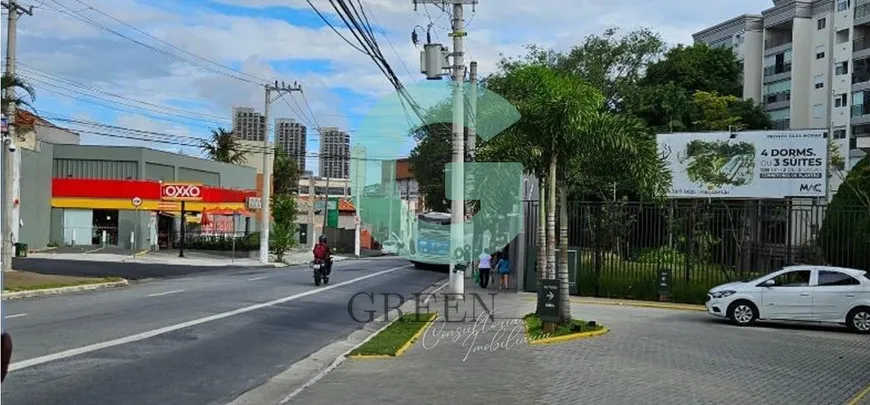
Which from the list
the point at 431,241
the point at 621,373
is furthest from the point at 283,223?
the point at 621,373

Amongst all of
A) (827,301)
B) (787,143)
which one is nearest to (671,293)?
(827,301)

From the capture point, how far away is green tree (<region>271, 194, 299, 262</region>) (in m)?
49.6

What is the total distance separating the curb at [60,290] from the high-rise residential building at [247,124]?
3946 cm

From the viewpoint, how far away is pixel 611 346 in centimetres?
1357

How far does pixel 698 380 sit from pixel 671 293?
47.3ft

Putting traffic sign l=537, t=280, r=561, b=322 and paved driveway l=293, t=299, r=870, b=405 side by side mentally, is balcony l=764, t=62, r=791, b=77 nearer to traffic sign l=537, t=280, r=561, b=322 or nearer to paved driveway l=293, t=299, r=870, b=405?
paved driveway l=293, t=299, r=870, b=405

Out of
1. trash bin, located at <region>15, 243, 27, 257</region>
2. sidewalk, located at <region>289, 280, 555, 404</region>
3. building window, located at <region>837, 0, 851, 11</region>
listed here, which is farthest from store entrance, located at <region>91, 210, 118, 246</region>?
building window, located at <region>837, 0, 851, 11</region>

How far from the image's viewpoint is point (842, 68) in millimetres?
63219

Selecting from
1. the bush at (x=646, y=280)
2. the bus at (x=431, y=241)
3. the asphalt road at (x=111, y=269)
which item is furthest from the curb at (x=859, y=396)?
the bus at (x=431, y=241)

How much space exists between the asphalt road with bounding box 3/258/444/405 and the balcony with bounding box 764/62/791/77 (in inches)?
2246

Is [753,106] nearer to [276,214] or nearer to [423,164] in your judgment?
[423,164]

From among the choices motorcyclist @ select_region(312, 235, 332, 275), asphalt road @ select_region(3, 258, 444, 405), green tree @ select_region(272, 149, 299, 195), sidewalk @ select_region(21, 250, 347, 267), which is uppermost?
green tree @ select_region(272, 149, 299, 195)

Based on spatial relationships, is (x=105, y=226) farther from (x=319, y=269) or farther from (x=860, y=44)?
(x=860, y=44)

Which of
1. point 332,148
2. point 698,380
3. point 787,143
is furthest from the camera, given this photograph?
point 332,148
